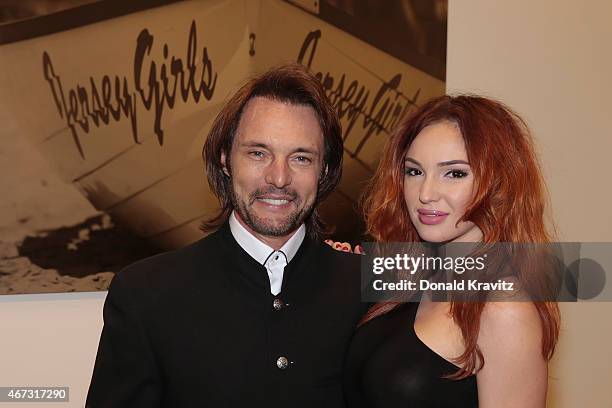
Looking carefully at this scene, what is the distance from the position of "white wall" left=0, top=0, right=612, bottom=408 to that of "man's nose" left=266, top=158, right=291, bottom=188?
3.63 ft

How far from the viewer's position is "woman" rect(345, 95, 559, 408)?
1.48 metres

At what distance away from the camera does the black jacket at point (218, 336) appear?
1.59 m

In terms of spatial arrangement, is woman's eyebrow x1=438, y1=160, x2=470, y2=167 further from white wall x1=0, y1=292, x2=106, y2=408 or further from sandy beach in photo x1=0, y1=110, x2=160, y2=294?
white wall x1=0, y1=292, x2=106, y2=408

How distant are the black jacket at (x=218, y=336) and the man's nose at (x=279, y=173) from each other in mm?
180

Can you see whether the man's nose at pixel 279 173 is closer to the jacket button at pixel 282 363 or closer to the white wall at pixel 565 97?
the jacket button at pixel 282 363

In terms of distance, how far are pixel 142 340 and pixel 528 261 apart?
0.84 meters

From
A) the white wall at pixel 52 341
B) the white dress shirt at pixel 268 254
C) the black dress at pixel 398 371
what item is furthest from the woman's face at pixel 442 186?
the white wall at pixel 52 341

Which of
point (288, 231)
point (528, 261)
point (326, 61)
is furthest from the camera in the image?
point (326, 61)

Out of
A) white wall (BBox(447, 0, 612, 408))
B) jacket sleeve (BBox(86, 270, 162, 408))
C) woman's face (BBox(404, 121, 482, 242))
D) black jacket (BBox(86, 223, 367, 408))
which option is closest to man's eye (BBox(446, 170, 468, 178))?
woman's face (BBox(404, 121, 482, 242))

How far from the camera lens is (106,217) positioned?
2371mm

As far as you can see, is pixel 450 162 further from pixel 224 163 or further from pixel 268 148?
pixel 224 163

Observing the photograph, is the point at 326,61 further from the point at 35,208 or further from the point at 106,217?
the point at 35,208

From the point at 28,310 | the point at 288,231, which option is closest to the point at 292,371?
the point at 288,231

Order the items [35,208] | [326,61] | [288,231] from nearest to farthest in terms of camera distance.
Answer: [288,231] < [35,208] < [326,61]
